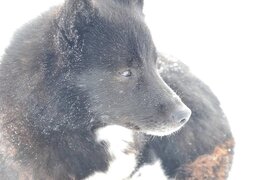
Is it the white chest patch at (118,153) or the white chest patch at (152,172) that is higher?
the white chest patch at (118,153)

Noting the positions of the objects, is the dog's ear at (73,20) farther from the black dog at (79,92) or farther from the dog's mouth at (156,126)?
the dog's mouth at (156,126)

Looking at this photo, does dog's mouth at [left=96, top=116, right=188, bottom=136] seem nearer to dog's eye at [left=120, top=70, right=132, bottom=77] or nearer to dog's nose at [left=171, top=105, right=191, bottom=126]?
dog's nose at [left=171, top=105, right=191, bottom=126]

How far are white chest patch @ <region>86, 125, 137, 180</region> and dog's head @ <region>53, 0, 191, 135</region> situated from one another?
348mm

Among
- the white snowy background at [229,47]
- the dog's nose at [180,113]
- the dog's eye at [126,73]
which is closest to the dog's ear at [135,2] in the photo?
the dog's eye at [126,73]

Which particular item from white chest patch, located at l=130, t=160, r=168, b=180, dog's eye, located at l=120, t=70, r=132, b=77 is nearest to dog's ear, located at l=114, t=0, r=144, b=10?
dog's eye, located at l=120, t=70, r=132, b=77

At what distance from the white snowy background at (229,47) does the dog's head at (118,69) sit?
6.26ft

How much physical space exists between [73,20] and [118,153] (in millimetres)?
1359

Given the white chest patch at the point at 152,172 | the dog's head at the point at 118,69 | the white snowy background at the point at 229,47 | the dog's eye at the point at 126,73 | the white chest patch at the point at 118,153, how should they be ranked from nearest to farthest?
the dog's head at the point at 118,69
the dog's eye at the point at 126,73
the white chest patch at the point at 118,153
the white chest patch at the point at 152,172
the white snowy background at the point at 229,47

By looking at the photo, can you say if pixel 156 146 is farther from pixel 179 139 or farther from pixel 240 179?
pixel 240 179

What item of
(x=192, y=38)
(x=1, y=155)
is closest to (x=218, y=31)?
(x=192, y=38)

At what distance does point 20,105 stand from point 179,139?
5.09ft

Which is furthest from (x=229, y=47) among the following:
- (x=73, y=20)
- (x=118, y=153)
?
(x=73, y=20)

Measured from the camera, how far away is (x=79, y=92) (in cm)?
A: 412

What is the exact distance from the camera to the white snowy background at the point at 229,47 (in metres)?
6.33
